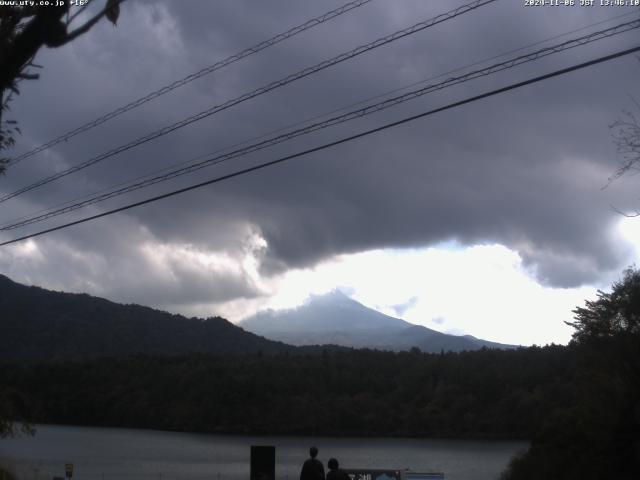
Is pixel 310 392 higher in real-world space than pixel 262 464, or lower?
higher

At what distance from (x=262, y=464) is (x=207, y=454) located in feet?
215

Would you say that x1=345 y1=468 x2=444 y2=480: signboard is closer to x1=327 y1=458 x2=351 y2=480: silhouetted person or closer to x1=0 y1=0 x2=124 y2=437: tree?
x1=327 y1=458 x2=351 y2=480: silhouetted person

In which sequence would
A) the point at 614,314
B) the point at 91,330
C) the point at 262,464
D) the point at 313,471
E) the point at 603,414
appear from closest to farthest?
the point at 313,471 → the point at 262,464 → the point at 603,414 → the point at 614,314 → the point at 91,330

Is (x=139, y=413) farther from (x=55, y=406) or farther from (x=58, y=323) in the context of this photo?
(x=58, y=323)

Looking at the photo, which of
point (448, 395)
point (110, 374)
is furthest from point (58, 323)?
point (448, 395)

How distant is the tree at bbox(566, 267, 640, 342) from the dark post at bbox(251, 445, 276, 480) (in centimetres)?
1766

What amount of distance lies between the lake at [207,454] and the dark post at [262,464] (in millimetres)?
27326

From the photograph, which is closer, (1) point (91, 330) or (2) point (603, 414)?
(2) point (603, 414)

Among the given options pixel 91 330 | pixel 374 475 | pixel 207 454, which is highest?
pixel 91 330

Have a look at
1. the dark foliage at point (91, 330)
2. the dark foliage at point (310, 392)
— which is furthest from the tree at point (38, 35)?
the dark foliage at point (91, 330)

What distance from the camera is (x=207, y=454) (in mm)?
77000

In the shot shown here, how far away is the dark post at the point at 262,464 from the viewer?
14.3m

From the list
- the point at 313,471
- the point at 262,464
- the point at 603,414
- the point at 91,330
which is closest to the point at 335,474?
the point at 313,471

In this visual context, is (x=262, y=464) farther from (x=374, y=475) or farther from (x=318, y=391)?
(x=318, y=391)
